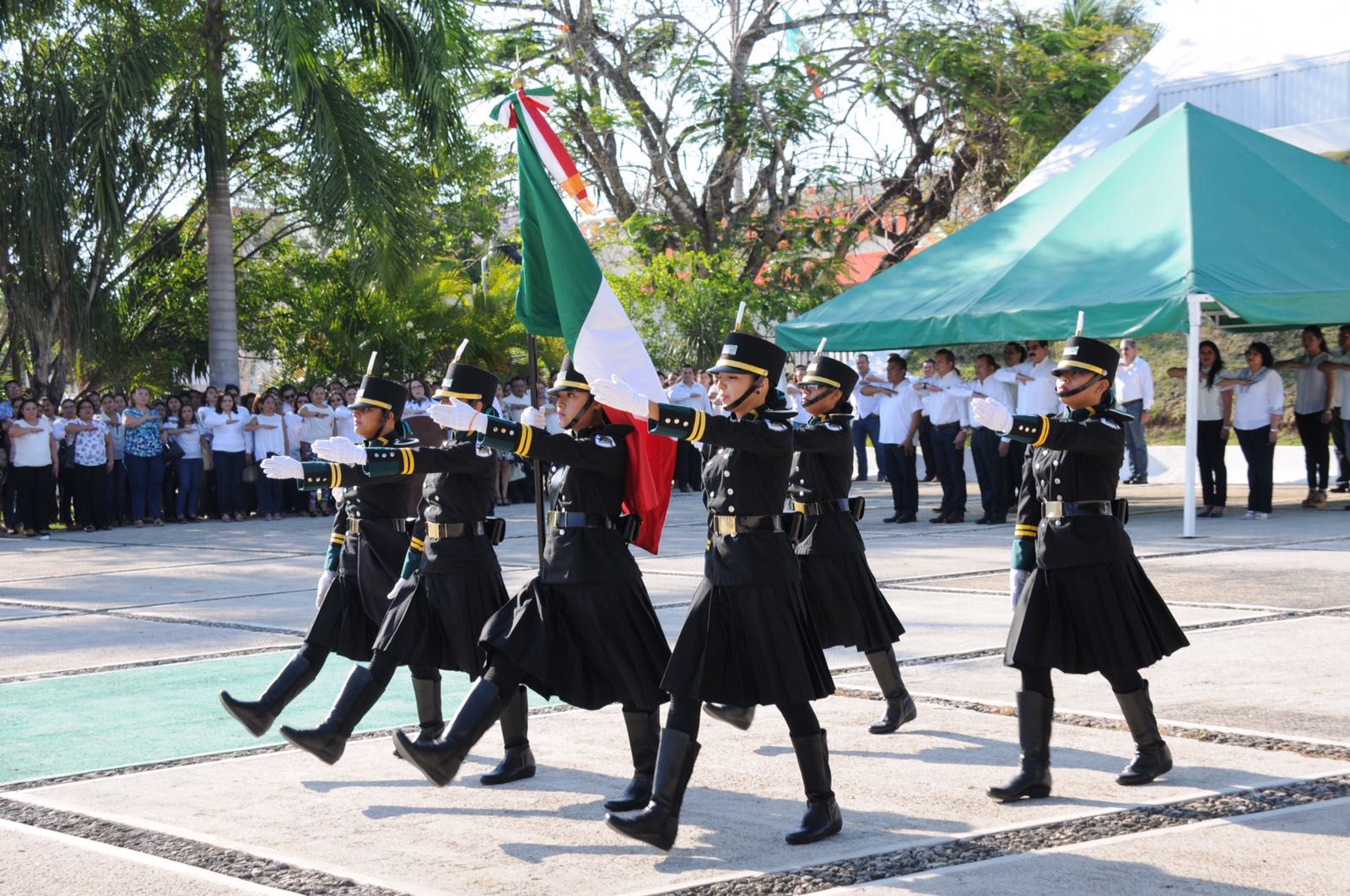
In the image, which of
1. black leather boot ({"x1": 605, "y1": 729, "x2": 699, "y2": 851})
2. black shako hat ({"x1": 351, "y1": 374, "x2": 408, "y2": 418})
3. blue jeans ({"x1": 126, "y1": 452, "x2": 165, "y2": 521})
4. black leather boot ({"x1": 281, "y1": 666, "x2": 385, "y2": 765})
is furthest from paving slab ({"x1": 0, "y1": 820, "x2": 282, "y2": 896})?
blue jeans ({"x1": 126, "y1": 452, "x2": 165, "y2": 521})

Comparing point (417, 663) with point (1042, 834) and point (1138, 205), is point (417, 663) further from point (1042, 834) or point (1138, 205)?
point (1138, 205)

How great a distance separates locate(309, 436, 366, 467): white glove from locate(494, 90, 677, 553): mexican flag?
2.85 ft

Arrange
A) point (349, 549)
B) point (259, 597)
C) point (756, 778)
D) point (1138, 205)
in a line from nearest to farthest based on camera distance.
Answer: point (756, 778)
point (349, 549)
point (259, 597)
point (1138, 205)

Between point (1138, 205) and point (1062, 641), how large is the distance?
1152 centimetres

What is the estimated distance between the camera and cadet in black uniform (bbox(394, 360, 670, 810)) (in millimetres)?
5496

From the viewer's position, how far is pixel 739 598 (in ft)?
17.8

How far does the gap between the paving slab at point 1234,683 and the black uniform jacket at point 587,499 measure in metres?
2.55

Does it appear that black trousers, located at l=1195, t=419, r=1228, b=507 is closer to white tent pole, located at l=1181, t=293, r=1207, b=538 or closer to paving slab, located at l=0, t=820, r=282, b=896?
white tent pole, located at l=1181, t=293, r=1207, b=538

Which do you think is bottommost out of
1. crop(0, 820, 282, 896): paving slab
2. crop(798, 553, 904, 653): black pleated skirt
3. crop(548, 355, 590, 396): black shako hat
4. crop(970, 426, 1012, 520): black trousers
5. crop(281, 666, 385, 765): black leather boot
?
crop(0, 820, 282, 896): paving slab

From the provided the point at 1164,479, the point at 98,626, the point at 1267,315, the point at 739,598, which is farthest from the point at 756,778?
the point at 1164,479

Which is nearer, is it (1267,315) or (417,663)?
(417,663)

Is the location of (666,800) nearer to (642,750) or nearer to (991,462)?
(642,750)

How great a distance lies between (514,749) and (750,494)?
4.91ft

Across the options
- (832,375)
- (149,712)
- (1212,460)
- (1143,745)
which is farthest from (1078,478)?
(1212,460)
